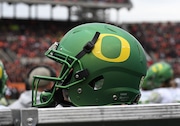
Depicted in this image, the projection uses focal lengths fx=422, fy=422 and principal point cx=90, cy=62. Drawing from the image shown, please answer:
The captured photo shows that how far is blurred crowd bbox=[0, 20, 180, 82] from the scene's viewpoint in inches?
918

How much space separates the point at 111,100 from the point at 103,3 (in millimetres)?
27692

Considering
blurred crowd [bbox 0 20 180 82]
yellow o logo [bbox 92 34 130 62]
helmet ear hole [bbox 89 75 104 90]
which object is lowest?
blurred crowd [bbox 0 20 180 82]

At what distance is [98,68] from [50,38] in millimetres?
24827

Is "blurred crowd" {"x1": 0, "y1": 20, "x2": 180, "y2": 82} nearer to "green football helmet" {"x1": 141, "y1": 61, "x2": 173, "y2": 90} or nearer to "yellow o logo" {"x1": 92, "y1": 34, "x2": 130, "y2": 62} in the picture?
"green football helmet" {"x1": 141, "y1": 61, "x2": 173, "y2": 90}

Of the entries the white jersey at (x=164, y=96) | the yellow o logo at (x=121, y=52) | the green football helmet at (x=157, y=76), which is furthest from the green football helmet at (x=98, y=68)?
the green football helmet at (x=157, y=76)

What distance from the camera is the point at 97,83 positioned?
206cm

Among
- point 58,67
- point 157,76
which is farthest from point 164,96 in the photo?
point 58,67

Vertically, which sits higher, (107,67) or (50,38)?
(107,67)

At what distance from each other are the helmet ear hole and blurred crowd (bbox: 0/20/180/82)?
58.6 ft

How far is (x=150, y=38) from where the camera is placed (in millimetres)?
29750

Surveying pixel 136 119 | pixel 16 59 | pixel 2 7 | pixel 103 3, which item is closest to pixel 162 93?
pixel 136 119

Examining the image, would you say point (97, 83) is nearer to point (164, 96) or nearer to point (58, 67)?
point (164, 96)

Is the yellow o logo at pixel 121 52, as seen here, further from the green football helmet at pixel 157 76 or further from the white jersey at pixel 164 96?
the green football helmet at pixel 157 76

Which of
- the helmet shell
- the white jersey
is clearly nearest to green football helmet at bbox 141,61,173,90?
the white jersey
